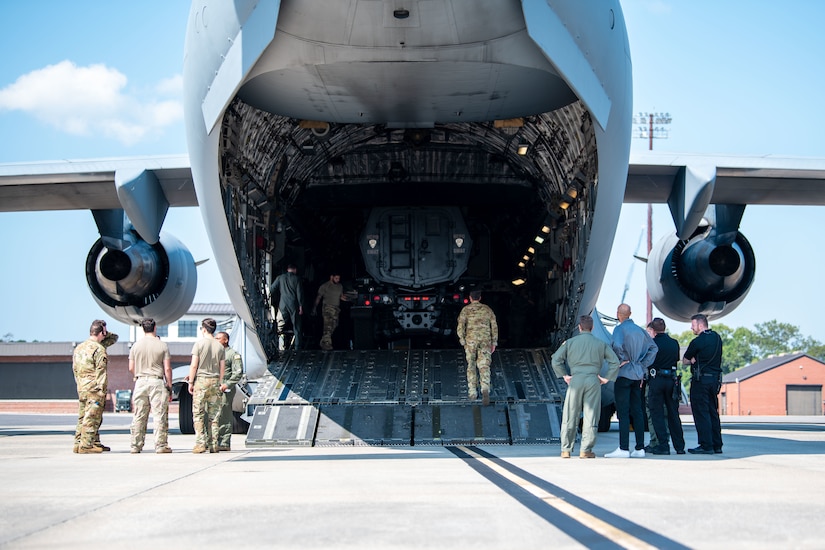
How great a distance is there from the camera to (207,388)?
9961 mm

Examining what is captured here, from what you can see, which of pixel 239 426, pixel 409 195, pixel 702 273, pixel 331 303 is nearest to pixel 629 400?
pixel 702 273

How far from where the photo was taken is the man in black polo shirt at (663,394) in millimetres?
9633

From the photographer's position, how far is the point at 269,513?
16.1ft

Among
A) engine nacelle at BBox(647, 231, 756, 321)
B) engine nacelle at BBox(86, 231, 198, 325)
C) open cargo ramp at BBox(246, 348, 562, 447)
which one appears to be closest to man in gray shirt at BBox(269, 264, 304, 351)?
open cargo ramp at BBox(246, 348, 562, 447)

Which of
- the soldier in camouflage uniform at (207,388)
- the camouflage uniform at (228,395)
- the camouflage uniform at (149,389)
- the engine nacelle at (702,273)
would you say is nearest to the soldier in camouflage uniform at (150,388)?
the camouflage uniform at (149,389)

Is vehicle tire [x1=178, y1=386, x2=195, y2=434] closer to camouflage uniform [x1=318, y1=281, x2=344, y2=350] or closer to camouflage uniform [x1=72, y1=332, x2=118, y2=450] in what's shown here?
camouflage uniform [x1=318, y1=281, x2=344, y2=350]

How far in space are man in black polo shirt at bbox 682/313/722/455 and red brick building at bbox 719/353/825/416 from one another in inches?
1728

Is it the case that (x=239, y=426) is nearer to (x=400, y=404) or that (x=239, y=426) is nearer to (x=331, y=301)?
(x=331, y=301)

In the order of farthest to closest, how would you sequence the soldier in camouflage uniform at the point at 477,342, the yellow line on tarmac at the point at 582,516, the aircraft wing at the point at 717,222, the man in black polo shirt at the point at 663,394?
the aircraft wing at the point at 717,222 → the soldier in camouflage uniform at the point at 477,342 → the man in black polo shirt at the point at 663,394 → the yellow line on tarmac at the point at 582,516

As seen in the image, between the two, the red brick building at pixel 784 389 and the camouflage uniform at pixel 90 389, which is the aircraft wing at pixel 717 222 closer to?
the camouflage uniform at pixel 90 389

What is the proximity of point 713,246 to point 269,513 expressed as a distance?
10390 millimetres

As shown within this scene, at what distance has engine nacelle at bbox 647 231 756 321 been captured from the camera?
13.9 meters

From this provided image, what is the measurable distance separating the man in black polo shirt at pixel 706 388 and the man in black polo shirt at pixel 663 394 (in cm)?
17

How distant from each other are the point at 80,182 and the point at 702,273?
8.71 meters
